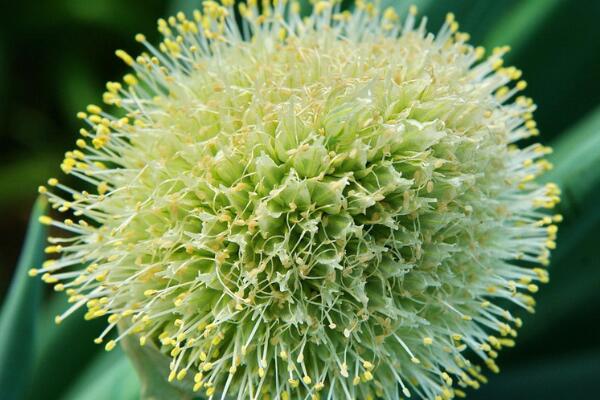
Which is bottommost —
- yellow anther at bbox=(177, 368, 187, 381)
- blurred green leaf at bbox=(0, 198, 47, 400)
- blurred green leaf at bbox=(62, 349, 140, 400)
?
yellow anther at bbox=(177, 368, 187, 381)

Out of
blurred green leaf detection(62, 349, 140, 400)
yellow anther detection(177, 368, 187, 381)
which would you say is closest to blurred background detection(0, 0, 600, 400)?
blurred green leaf detection(62, 349, 140, 400)

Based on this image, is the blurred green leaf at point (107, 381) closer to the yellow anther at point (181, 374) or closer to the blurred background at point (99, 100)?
the blurred background at point (99, 100)

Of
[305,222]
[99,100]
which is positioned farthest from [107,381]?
[99,100]

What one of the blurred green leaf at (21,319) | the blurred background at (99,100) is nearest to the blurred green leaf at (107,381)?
the blurred background at (99,100)

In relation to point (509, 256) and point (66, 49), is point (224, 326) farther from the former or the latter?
point (66, 49)

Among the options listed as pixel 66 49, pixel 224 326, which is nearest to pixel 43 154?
pixel 66 49

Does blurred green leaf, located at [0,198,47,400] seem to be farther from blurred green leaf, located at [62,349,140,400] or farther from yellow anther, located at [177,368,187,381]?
yellow anther, located at [177,368,187,381]
